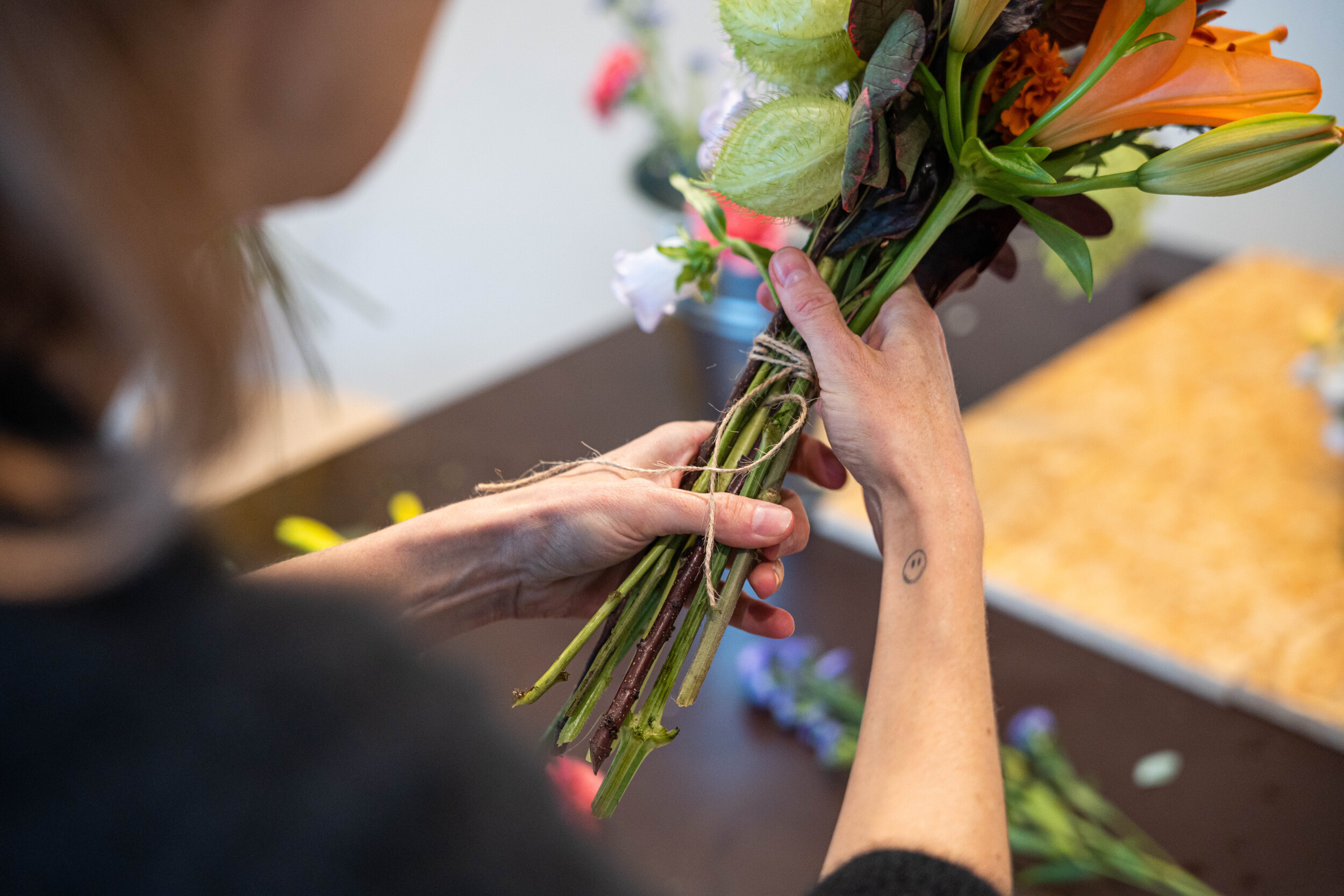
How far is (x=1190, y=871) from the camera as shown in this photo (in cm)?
76

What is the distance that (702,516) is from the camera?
2.01 feet

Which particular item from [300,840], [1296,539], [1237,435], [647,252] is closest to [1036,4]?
[647,252]

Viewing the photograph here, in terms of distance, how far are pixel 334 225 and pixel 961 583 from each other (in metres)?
2.56

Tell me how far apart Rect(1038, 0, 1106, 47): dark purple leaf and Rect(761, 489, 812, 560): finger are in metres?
0.35

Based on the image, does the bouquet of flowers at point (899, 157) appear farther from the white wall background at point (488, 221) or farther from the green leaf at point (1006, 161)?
the white wall background at point (488, 221)

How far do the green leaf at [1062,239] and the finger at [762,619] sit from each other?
1.11 ft

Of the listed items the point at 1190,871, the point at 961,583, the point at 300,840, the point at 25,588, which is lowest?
the point at 1190,871

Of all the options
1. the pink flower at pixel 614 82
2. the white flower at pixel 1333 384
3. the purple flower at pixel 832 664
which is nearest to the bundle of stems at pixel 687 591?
the purple flower at pixel 832 664

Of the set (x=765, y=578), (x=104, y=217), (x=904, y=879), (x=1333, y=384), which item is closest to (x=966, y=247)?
(x=765, y=578)

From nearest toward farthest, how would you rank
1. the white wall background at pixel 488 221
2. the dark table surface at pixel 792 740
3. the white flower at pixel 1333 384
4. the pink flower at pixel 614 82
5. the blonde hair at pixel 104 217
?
the blonde hair at pixel 104 217 → the dark table surface at pixel 792 740 → the white flower at pixel 1333 384 → the pink flower at pixel 614 82 → the white wall background at pixel 488 221

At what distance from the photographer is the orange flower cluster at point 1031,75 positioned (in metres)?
0.53

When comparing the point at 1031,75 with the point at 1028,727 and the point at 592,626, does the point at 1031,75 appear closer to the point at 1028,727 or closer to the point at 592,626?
the point at 592,626

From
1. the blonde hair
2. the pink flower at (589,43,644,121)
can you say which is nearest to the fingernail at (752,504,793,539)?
the blonde hair

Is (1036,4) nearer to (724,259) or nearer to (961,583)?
(961,583)
